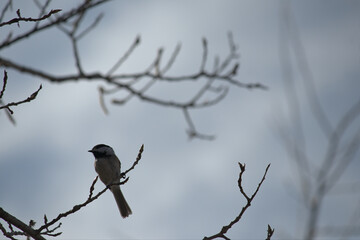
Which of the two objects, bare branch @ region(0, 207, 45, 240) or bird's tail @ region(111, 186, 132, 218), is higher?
bird's tail @ region(111, 186, 132, 218)

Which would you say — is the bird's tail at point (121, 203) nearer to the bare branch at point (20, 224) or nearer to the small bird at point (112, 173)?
the small bird at point (112, 173)

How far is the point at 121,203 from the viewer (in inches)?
303

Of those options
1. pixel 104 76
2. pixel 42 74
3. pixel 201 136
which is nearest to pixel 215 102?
pixel 201 136

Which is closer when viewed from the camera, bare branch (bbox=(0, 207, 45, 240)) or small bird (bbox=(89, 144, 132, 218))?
bare branch (bbox=(0, 207, 45, 240))

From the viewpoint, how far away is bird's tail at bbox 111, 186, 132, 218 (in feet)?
25.0

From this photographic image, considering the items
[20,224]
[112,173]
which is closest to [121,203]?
[112,173]

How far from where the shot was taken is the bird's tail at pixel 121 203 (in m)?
7.63

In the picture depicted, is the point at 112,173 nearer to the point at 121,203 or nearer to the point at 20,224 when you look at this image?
the point at 121,203

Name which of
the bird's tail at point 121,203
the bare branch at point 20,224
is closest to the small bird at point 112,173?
the bird's tail at point 121,203

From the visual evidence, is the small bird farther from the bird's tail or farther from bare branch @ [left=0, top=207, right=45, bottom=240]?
bare branch @ [left=0, top=207, right=45, bottom=240]

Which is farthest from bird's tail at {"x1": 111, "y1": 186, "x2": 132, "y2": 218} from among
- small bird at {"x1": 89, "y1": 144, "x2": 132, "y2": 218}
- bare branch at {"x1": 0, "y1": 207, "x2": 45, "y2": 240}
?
bare branch at {"x1": 0, "y1": 207, "x2": 45, "y2": 240}

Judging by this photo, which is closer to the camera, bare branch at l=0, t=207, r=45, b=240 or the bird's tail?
bare branch at l=0, t=207, r=45, b=240

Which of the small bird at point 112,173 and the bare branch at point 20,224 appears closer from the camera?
the bare branch at point 20,224

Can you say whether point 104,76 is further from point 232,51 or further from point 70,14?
point 232,51
